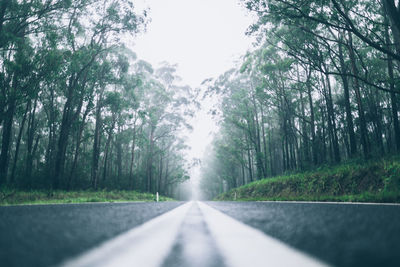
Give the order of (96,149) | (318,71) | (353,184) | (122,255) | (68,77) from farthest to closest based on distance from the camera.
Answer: (96,149) < (68,77) < (318,71) < (353,184) < (122,255)

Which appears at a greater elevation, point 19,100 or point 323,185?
point 19,100

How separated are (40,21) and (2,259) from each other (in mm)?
18252

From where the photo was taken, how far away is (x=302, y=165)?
17.6 metres

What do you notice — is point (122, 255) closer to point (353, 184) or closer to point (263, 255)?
point (263, 255)

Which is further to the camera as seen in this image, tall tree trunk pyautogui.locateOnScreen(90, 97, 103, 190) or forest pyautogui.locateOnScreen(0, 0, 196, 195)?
tall tree trunk pyautogui.locateOnScreen(90, 97, 103, 190)

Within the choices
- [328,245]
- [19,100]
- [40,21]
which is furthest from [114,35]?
[328,245]

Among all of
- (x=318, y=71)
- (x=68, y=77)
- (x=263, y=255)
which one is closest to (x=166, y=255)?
(x=263, y=255)

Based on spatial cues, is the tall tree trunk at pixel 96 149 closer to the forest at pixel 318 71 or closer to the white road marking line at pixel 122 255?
the forest at pixel 318 71

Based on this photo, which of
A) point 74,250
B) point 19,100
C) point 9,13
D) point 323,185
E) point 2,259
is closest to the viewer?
point 2,259

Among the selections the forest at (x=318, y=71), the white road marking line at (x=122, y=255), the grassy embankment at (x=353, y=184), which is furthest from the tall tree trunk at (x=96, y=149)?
the white road marking line at (x=122, y=255)

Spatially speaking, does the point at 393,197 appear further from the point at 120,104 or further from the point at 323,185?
the point at 120,104

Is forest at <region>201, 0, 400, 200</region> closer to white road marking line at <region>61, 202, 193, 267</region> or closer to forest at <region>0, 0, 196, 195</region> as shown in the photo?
white road marking line at <region>61, 202, 193, 267</region>

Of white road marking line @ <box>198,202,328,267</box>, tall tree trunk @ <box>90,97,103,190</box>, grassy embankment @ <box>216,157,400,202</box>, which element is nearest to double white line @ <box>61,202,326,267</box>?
white road marking line @ <box>198,202,328,267</box>

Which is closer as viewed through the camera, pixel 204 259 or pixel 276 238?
pixel 204 259
